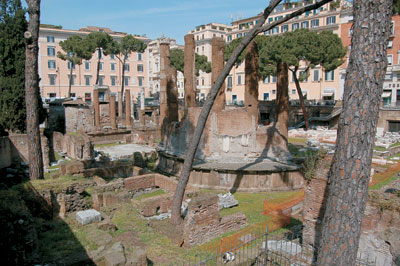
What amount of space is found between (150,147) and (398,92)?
24776 millimetres

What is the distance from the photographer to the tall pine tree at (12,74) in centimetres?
1728

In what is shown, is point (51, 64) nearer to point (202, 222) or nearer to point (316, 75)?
point (316, 75)

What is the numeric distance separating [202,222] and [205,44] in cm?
4433

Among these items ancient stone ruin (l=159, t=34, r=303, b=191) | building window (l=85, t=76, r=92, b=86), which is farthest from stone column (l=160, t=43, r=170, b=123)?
building window (l=85, t=76, r=92, b=86)

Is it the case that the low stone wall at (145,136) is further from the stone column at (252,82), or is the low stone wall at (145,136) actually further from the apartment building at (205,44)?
the apartment building at (205,44)

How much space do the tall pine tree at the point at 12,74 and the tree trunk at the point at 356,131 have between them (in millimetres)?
18211

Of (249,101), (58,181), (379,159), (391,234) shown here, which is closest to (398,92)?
(379,159)

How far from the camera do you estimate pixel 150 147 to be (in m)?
22.9

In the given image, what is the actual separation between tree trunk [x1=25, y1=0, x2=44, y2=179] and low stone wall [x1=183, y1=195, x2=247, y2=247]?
5.30 metres

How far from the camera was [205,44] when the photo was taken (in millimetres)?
48844

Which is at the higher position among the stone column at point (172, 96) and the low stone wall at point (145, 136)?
the stone column at point (172, 96)

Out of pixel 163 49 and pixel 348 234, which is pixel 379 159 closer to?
pixel 163 49

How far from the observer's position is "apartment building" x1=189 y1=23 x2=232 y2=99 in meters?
A: 48.6

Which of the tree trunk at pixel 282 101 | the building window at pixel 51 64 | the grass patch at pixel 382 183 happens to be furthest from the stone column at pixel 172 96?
the building window at pixel 51 64
